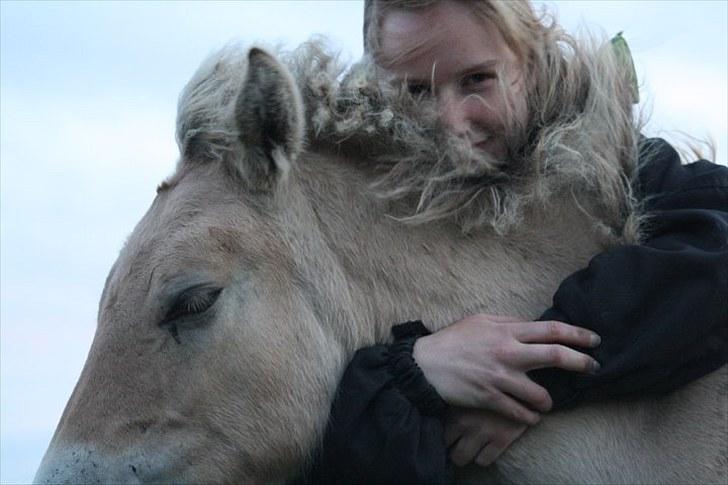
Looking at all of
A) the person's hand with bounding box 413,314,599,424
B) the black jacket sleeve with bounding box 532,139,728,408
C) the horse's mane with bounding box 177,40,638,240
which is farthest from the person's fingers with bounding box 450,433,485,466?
the horse's mane with bounding box 177,40,638,240

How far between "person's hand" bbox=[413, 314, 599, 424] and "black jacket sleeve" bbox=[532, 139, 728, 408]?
0.18 feet

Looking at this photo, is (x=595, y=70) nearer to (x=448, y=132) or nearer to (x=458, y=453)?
(x=448, y=132)

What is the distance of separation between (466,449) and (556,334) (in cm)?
44

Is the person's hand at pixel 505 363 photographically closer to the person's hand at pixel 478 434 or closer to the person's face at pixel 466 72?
the person's hand at pixel 478 434

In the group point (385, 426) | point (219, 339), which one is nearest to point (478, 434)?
point (385, 426)

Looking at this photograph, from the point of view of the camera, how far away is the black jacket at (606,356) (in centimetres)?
287

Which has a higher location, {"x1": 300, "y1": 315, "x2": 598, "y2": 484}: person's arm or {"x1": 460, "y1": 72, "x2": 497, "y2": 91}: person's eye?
{"x1": 460, "y1": 72, "x2": 497, "y2": 91}: person's eye

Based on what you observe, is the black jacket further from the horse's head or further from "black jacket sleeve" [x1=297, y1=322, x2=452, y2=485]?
the horse's head

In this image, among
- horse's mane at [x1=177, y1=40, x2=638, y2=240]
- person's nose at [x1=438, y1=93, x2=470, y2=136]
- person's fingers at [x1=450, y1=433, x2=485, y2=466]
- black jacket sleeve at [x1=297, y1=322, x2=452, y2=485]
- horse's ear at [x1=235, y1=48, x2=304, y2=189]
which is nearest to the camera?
black jacket sleeve at [x1=297, y1=322, x2=452, y2=485]

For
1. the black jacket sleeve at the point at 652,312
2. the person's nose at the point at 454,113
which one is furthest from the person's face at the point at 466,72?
the black jacket sleeve at the point at 652,312

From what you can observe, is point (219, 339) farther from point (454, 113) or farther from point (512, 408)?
point (454, 113)

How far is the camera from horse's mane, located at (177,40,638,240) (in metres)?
3.26

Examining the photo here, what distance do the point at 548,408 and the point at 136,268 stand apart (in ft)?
4.42

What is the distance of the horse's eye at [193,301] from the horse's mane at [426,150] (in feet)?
1.70
